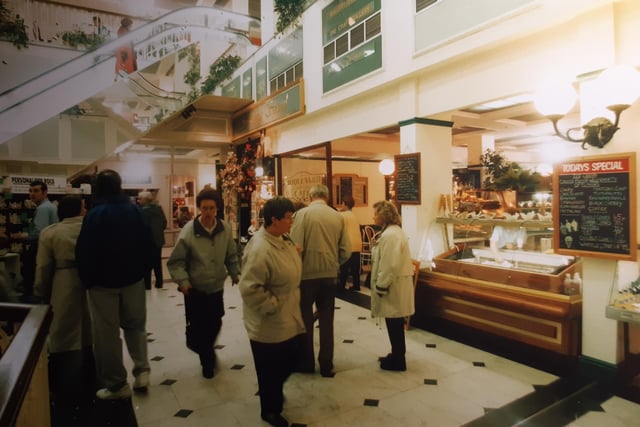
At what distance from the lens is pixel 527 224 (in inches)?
172

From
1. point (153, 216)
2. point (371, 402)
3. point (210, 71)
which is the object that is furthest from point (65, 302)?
point (210, 71)

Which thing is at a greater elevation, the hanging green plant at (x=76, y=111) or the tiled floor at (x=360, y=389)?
the hanging green plant at (x=76, y=111)

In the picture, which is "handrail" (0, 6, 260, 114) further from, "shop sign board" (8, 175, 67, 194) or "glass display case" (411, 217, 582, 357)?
"glass display case" (411, 217, 582, 357)

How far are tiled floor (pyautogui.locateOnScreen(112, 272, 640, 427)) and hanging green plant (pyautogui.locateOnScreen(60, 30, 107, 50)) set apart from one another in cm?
1319

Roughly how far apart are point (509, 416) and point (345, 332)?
239 centimetres

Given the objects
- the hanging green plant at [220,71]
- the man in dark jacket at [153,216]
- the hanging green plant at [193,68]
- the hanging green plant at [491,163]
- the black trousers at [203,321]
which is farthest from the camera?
the hanging green plant at [193,68]

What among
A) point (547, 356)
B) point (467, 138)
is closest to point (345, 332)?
point (547, 356)

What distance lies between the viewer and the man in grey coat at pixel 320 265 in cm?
383

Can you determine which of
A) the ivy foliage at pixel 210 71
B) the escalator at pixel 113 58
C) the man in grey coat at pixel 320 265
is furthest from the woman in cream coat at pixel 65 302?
the ivy foliage at pixel 210 71

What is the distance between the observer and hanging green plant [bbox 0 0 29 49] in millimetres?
11641

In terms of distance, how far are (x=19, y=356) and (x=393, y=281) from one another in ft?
10.0

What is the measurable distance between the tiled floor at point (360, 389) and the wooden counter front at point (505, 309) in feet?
1.00

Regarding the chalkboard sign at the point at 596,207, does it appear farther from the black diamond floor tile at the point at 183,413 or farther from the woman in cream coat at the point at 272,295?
the black diamond floor tile at the point at 183,413

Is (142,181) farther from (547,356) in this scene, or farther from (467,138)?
(547,356)
